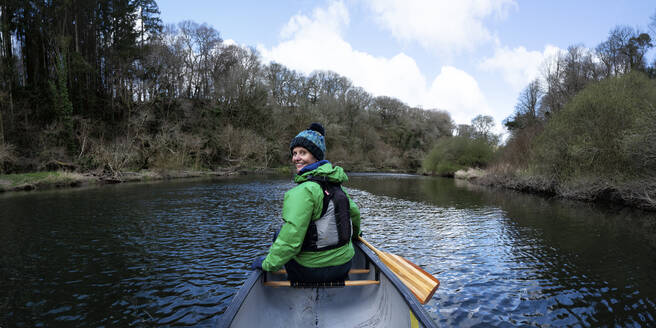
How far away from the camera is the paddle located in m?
3.41

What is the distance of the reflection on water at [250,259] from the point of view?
4402mm

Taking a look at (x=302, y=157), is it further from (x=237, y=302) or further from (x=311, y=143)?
(x=237, y=302)

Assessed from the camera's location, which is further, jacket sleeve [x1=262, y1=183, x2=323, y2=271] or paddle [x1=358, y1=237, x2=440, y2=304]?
paddle [x1=358, y1=237, x2=440, y2=304]

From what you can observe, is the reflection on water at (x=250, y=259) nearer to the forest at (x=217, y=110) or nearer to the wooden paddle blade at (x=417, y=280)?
the wooden paddle blade at (x=417, y=280)

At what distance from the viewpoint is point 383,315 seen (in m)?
2.90

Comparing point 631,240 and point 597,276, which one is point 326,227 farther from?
point 631,240

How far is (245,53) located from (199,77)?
24.0ft

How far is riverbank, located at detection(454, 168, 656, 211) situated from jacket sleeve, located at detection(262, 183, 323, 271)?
15500 millimetres

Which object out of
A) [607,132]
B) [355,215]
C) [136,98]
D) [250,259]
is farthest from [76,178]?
[607,132]

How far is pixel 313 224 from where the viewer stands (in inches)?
108

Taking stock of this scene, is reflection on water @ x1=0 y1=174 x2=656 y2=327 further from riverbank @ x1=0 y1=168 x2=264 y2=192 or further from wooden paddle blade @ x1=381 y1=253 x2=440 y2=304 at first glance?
riverbank @ x1=0 y1=168 x2=264 y2=192

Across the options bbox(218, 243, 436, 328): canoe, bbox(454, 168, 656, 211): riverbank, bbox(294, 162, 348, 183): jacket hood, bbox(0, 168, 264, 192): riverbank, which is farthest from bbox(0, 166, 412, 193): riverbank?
bbox(454, 168, 656, 211): riverbank

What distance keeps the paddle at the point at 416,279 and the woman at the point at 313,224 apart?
3.33 ft

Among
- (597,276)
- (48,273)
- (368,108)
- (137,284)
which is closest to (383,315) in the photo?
(137,284)
